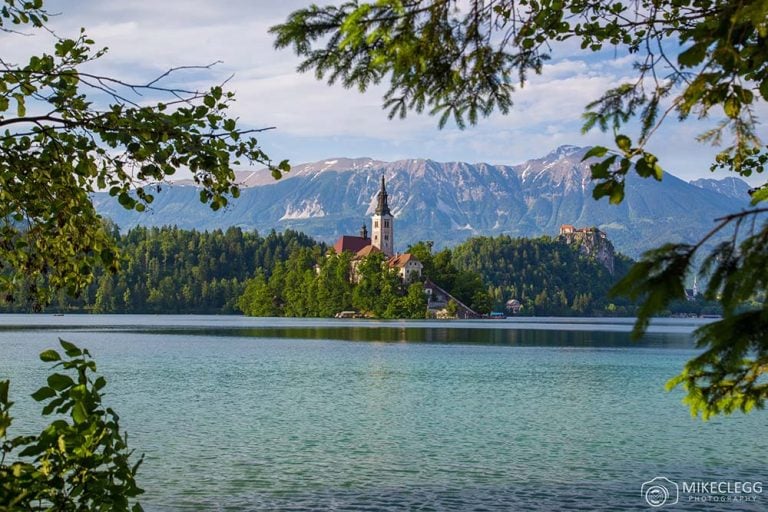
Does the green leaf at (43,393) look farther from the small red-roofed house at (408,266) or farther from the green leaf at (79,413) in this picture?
the small red-roofed house at (408,266)

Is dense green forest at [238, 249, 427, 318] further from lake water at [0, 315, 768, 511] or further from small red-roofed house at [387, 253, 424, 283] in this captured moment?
lake water at [0, 315, 768, 511]

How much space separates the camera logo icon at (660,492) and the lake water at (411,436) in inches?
8.9

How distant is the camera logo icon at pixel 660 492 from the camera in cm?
1952

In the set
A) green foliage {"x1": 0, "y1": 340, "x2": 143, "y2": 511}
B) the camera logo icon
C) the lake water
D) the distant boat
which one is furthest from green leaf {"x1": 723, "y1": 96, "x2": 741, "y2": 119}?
the distant boat

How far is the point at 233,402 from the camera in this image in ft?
121

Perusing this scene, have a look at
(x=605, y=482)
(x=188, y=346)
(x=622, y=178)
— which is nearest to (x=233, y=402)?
(x=605, y=482)

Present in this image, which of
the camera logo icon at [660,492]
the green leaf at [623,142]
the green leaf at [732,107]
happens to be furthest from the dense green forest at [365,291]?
the green leaf at [623,142]

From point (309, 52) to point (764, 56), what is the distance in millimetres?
3701

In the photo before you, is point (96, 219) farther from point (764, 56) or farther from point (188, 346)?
point (188, 346)

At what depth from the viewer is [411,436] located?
93.4ft

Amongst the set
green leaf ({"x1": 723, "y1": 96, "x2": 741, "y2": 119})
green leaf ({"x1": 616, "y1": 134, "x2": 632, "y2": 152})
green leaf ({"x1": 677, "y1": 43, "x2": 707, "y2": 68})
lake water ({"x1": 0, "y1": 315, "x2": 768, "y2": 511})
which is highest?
green leaf ({"x1": 677, "y1": 43, "x2": 707, "y2": 68})

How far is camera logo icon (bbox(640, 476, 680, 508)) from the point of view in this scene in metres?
19.5

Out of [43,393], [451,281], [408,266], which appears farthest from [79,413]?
[451,281]

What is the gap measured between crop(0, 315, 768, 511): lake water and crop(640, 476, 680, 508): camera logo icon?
0.23 meters
